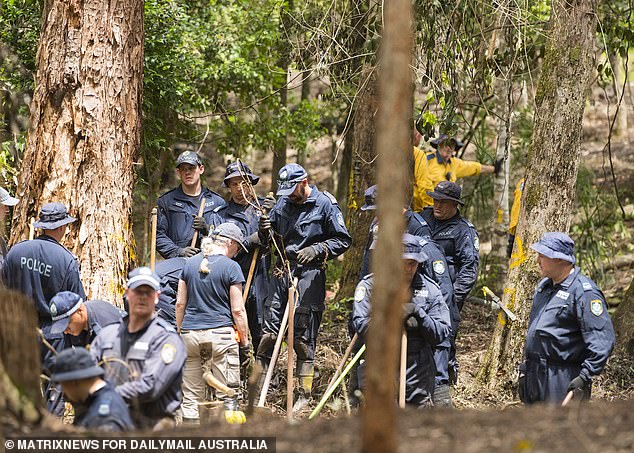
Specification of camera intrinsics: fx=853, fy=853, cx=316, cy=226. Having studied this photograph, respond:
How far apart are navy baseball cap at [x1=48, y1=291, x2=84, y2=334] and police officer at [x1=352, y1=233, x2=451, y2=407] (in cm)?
211

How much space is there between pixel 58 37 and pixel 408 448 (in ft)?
18.7

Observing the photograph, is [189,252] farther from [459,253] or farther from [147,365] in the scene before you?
[147,365]

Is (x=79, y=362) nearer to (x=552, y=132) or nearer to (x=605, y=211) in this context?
(x=552, y=132)

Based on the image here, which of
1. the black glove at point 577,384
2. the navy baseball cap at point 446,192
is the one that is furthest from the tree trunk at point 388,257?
the navy baseball cap at point 446,192

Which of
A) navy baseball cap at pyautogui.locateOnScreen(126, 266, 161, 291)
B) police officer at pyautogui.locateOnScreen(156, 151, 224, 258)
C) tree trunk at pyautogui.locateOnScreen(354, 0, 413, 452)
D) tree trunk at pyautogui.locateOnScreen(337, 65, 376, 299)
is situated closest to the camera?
tree trunk at pyautogui.locateOnScreen(354, 0, 413, 452)

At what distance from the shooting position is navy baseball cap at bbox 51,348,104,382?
16.1ft

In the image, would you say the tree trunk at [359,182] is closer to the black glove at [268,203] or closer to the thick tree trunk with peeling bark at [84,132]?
the black glove at [268,203]

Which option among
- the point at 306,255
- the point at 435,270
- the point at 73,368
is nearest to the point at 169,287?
the point at 306,255

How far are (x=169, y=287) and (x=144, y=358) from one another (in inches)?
108

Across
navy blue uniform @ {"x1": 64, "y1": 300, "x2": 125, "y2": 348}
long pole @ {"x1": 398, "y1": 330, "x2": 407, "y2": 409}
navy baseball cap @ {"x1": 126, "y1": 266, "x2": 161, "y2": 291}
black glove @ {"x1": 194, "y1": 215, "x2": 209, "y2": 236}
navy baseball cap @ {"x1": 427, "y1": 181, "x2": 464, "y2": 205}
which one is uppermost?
navy baseball cap @ {"x1": 427, "y1": 181, "x2": 464, "y2": 205}

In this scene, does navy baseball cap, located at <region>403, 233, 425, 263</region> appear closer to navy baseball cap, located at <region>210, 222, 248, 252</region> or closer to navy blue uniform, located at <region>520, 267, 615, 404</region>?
navy blue uniform, located at <region>520, 267, 615, 404</region>

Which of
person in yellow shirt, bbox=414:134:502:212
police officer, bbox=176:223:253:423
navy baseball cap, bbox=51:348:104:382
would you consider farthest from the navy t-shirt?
person in yellow shirt, bbox=414:134:502:212

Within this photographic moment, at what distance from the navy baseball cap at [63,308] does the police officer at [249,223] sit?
2.50 m

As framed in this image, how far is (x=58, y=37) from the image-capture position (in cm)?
804
